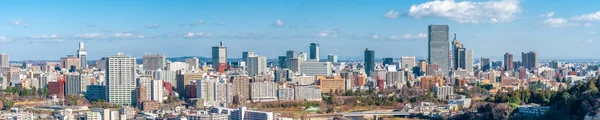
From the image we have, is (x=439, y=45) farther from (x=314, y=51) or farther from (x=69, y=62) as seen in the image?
(x=69, y=62)

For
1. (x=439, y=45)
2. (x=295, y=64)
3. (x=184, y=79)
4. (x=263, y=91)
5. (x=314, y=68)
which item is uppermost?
(x=439, y=45)

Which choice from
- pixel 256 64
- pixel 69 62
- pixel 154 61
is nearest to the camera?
pixel 256 64

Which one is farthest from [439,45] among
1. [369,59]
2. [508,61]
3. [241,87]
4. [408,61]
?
[241,87]

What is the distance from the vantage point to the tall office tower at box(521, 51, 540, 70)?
5003cm

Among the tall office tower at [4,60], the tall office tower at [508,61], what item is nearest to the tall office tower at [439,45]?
the tall office tower at [508,61]

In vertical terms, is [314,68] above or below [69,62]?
below

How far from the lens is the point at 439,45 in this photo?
162ft

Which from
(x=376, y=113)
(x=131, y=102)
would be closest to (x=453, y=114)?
(x=376, y=113)

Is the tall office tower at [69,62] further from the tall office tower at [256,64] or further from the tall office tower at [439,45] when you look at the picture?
the tall office tower at [439,45]

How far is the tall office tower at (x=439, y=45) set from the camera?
48594 mm

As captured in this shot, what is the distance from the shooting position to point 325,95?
2830cm

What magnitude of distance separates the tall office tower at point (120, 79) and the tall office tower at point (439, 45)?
85.6ft

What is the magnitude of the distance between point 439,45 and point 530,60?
209 inches

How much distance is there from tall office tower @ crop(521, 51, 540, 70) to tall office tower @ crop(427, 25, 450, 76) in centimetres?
471
